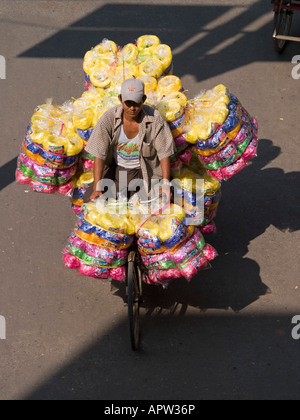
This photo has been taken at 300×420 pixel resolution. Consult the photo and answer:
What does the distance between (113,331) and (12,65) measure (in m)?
5.03

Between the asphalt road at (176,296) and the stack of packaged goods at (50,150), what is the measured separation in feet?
3.49

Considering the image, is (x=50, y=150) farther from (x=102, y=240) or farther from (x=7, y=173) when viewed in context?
(x=7, y=173)

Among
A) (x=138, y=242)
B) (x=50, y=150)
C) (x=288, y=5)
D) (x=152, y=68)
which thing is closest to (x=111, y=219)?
(x=138, y=242)

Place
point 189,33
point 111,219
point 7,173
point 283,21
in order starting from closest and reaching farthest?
1. point 111,219
2. point 7,173
3. point 283,21
4. point 189,33

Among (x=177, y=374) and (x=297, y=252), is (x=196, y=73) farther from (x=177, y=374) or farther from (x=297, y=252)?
(x=177, y=374)

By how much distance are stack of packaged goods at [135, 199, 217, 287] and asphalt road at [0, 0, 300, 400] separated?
661 millimetres

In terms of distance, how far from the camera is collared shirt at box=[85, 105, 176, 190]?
5.68 meters

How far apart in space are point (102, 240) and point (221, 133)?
3.92ft

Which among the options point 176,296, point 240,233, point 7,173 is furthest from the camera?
point 7,173

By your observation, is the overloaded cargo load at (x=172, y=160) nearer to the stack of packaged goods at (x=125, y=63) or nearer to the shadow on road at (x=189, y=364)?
the stack of packaged goods at (x=125, y=63)

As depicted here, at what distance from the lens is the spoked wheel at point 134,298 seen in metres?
5.66

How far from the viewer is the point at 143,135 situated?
570cm

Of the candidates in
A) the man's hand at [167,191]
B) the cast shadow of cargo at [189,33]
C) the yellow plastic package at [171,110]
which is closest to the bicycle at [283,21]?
the cast shadow of cargo at [189,33]

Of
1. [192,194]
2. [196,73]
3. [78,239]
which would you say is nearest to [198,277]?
[192,194]
